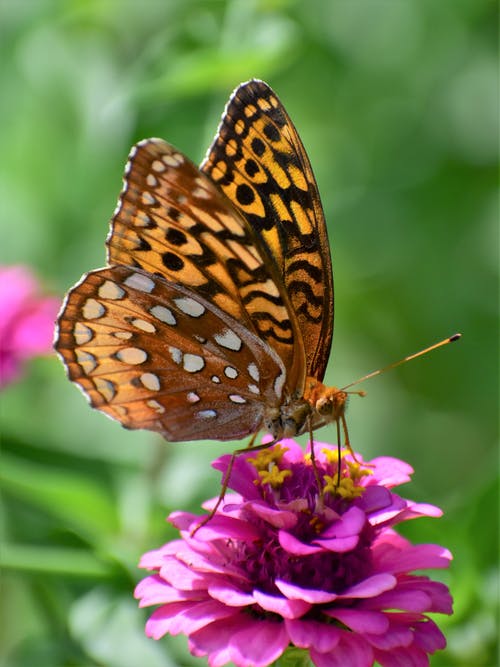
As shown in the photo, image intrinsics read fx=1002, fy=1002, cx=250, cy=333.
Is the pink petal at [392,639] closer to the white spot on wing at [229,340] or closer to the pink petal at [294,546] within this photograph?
the pink petal at [294,546]

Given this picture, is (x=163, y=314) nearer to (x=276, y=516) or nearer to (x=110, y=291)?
(x=110, y=291)

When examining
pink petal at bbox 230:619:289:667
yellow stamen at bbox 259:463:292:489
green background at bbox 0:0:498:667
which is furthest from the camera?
green background at bbox 0:0:498:667

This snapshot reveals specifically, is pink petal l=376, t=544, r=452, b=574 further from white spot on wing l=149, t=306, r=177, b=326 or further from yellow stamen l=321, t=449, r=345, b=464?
white spot on wing l=149, t=306, r=177, b=326

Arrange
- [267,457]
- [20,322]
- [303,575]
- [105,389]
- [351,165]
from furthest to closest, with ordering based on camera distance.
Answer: [351,165] → [20,322] → [105,389] → [267,457] → [303,575]

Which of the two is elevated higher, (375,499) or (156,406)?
(156,406)

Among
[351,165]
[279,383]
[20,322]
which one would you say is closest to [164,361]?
[279,383]

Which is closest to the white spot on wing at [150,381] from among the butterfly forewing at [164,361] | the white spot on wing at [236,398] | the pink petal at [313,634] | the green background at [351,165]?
the butterfly forewing at [164,361]

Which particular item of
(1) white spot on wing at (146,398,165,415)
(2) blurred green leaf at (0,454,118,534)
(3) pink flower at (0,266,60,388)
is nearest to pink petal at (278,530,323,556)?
(1) white spot on wing at (146,398,165,415)
